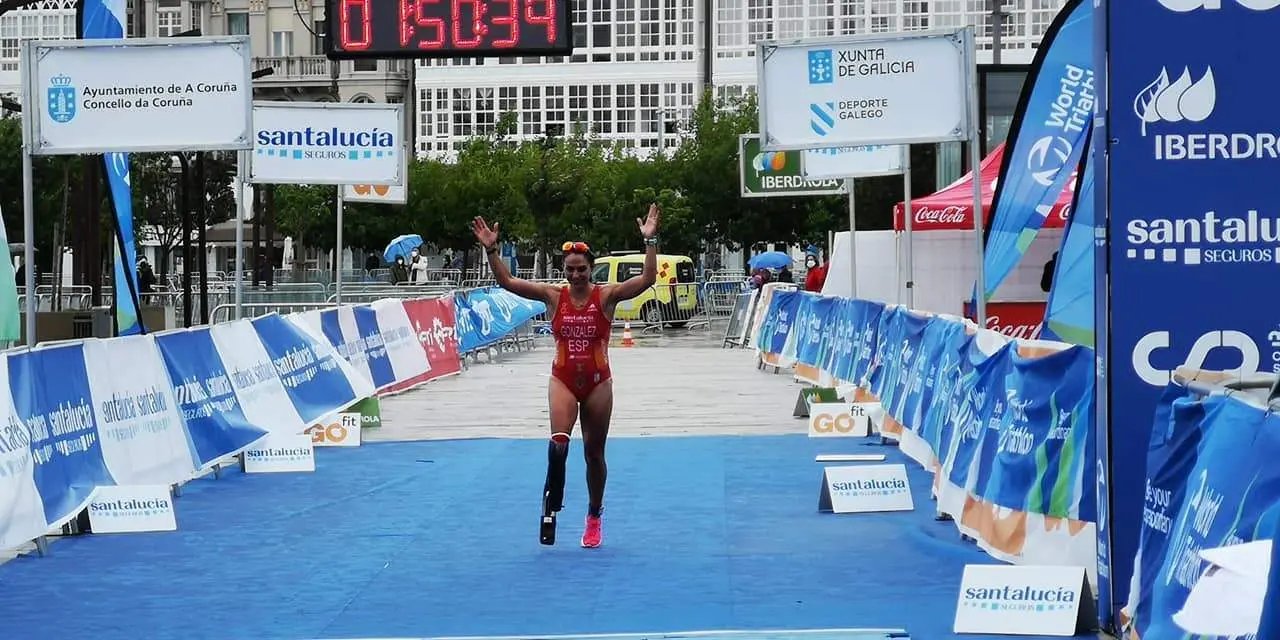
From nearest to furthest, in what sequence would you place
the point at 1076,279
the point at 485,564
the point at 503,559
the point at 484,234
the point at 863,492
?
1. the point at 485,564
2. the point at 503,559
3. the point at 484,234
4. the point at 1076,279
5. the point at 863,492

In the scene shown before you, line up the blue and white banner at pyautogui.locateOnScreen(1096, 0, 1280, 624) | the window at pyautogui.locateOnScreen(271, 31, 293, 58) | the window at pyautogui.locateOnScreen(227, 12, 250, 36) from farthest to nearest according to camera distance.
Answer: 1. the window at pyautogui.locateOnScreen(227, 12, 250, 36)
2. the window at pyautogui.locateOnScreen(271, 31, 293, 58)
3. the blue and white banner at pyautogui.locateOnScreen(1096, 0, 1280, 624)

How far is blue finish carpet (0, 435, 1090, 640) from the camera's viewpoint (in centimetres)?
891

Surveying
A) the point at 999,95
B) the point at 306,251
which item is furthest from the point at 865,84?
the point at 306,251

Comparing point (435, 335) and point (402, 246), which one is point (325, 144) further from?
point (402, 246)

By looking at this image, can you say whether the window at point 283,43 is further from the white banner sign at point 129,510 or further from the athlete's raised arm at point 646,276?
the athlete's raised arm at point 646,276

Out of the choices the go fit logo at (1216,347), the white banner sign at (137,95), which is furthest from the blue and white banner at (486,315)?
the go fit logo at (1216,347)

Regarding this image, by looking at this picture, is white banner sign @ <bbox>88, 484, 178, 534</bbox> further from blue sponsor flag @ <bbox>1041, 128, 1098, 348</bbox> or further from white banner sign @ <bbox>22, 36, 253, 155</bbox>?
blue sponsor flag @ <bbox>1041, 128, 1098, 348</bbox>

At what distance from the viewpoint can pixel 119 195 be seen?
17453 mm

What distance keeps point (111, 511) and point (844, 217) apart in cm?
5172

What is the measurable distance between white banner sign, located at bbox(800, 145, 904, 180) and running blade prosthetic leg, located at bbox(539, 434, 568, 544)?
10.7 m

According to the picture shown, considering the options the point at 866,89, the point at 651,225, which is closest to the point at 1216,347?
the point at 651,225

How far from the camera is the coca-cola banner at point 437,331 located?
26266 mm

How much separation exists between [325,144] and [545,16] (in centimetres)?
533

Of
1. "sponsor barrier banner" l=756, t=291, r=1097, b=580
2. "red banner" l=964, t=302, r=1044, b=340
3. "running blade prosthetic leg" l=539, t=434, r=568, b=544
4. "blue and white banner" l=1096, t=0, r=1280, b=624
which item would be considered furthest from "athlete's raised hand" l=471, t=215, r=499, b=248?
"red banner" l=964, t=302, r=1044, b=340
